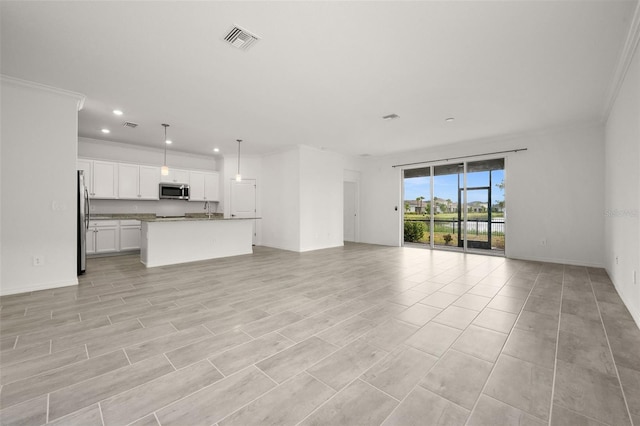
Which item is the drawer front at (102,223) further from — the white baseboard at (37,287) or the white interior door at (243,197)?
the white interior door at (243,197)

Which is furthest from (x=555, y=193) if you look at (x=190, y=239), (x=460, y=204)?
(x=190, y=239)

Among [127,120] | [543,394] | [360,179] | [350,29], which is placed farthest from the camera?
[360,179]

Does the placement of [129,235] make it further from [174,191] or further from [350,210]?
[350,210]

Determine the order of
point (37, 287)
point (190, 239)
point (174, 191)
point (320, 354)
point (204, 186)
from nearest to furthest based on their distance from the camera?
1. point (320, 354)
2. point (37, 287)
3. point (190, 239)
4. point (174, 191)
5. point (204, 186)

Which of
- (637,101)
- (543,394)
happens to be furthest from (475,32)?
(543,394)

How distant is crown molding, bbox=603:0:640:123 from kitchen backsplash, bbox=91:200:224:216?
868 centimetres

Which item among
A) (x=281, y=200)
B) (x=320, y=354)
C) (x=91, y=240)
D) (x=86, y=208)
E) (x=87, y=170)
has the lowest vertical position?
(x=320, y=354)

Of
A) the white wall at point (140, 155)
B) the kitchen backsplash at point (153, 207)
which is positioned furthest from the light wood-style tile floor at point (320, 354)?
the white wall at point (140, 155)

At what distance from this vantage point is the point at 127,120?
514 centimetres

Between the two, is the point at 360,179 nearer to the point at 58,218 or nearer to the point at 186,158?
the point at 186,158

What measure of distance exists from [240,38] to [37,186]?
3.47m

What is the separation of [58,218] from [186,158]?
4.78 meters

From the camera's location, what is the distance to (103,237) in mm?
6246

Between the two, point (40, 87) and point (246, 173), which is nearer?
point (40, 87)
